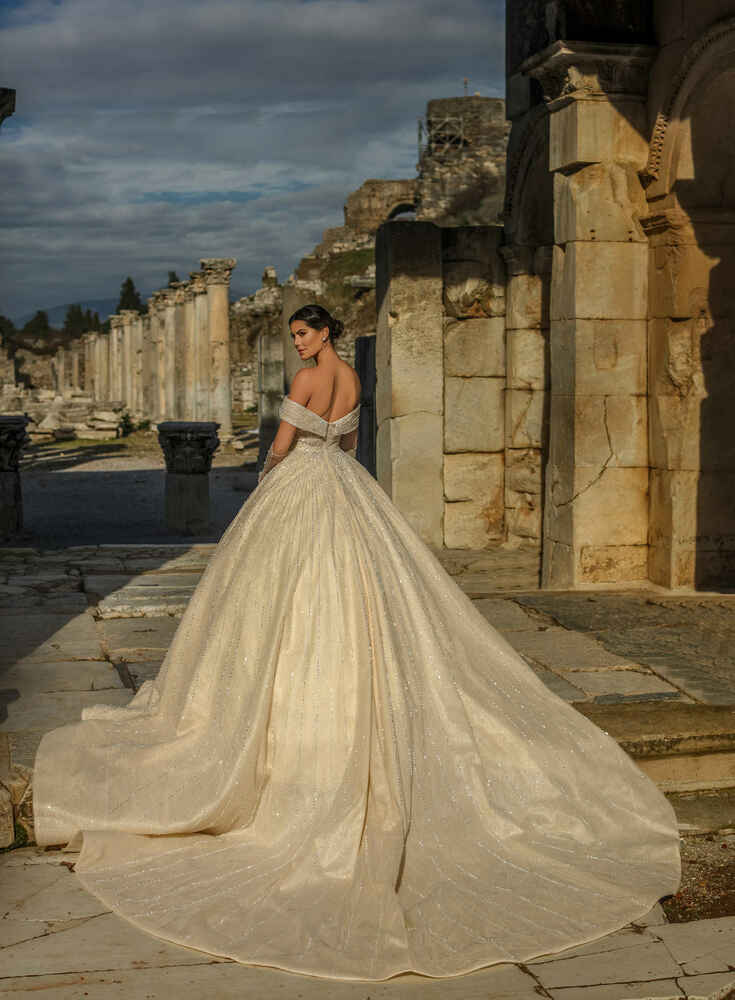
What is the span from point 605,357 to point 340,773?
16.1ft

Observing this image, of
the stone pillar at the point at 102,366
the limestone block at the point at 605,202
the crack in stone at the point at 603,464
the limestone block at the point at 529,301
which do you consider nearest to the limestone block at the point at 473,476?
the limestone block at the point at 529,301

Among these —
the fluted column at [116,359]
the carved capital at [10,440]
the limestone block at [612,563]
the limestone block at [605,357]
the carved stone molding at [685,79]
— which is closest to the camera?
the carved stone molding at [685,79]

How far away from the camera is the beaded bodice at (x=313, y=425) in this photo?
14.2 feet

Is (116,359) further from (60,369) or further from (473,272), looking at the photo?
(473,272)

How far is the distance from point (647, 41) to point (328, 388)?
184 inches

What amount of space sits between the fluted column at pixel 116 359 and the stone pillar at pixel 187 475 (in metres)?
28.5

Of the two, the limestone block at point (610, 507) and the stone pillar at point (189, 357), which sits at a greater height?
the stone pillar at point (189, 357)

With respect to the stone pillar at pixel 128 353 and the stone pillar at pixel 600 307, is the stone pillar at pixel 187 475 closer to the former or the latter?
the stone pillar at pixel 600 307

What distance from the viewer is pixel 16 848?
12.9ft

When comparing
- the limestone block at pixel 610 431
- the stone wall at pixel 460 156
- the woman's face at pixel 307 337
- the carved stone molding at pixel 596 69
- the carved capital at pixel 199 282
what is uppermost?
the stone wall at pixel 460 156

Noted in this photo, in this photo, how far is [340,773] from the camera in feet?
12.2

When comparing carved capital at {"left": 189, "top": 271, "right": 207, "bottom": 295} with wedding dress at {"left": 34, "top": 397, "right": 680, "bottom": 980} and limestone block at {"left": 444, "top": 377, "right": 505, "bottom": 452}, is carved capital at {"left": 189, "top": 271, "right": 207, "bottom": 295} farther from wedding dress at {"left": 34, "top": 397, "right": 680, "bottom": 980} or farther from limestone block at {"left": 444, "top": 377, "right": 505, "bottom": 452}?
wedding dress at {"left": 34, "top": 397, "right": 680, "bottom": 980}

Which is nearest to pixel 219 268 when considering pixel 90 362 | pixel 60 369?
pixel 90 362

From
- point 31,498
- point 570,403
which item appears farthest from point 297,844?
point 31,498
